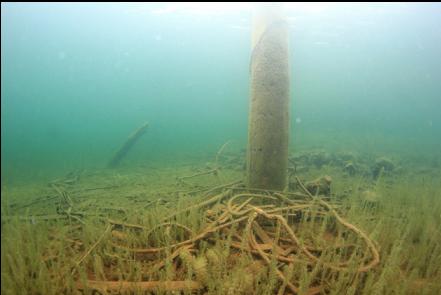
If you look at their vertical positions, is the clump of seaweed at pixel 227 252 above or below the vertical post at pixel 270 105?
below

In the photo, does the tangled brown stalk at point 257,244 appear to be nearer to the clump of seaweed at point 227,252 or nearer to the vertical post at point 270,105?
the clump of seaweed at point 227,252

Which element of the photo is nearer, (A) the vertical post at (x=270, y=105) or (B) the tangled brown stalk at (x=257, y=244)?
(B) the tangled brown stalk at (x=257, y=244)

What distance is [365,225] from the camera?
10.4ft

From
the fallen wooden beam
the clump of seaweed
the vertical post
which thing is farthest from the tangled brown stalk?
the fallen wooden beam

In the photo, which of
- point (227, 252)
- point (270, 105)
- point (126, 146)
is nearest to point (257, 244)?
point (227, 252)

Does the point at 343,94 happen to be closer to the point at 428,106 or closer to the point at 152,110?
the point at 428,106

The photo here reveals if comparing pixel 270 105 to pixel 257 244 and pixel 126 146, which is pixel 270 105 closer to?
pixel 257 244

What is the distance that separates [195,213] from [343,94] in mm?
136497

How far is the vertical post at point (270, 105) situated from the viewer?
3912 mm

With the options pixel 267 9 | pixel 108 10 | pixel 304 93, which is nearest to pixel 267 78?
pixel 267 9

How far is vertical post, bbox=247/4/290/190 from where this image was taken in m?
3.91

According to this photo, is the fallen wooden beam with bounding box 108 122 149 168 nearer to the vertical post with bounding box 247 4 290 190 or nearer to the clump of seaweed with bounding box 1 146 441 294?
the clump of seaweed with bounding box 1 146 441 294

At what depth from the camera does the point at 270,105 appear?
3910mm

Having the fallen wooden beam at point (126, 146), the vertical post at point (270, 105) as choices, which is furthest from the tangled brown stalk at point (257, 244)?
the fallen wooden beam at point (126, 146)
